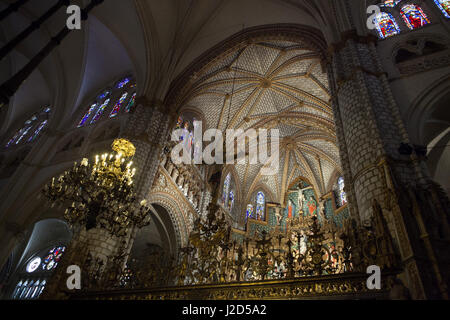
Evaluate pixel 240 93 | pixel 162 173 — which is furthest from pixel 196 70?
pixel 162 173

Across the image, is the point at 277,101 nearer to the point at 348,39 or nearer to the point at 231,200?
the point at 231,200

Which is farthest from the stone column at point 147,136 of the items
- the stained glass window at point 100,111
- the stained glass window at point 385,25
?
the stained glass window at point 385,25

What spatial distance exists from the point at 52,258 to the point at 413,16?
19.4 metres

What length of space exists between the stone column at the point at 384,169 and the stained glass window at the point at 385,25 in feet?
3.43

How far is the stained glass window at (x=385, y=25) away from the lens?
923cm

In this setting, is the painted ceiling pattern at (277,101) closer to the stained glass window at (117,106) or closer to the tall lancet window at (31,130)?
the stained glass window at (117,106)

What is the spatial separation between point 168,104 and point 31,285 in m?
11.4

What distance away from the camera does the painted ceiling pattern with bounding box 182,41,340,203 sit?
48.9 feet

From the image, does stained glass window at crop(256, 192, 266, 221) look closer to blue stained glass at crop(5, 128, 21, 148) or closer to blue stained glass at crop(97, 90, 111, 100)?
blue stained glass at crop(97, 90, 111, 100)

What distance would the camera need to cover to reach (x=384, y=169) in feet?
18.0

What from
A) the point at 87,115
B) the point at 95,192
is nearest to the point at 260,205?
the point at 87,115

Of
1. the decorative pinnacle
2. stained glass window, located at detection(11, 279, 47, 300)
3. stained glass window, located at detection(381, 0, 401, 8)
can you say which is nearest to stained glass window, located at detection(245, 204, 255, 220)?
stained glass window, located at detection(11, 279, 47, 300)
